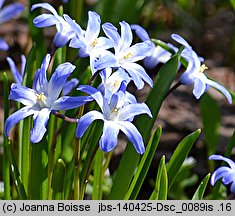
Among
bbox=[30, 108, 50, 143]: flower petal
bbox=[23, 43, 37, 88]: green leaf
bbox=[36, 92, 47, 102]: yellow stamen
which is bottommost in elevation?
bbox=[23, 43, 37, 88]: green leaf

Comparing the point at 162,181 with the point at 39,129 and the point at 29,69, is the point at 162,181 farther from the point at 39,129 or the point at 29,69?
the point at 29,69

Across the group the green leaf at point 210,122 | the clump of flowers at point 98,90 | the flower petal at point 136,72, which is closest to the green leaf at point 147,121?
the clump of flowers at point 98,90

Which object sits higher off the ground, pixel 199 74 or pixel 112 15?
pixel 199 74

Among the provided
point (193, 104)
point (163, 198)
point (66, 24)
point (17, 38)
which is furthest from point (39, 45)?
point (17, 38)

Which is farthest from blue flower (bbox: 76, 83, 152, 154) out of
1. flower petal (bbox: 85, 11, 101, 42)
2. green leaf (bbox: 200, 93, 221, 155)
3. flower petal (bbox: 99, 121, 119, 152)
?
green leaf (bbox: 200, 93, 221, 155)

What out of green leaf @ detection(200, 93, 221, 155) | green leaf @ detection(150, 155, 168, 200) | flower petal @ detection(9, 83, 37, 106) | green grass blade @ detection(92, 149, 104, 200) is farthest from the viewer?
green leaf @ detection(200, 93, 221, 155)

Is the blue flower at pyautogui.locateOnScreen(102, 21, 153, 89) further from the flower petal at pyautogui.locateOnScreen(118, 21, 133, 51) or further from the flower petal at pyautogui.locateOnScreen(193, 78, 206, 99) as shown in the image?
the flower petal at pyautogui.locateOnScreen(193, 78, 206, 99)

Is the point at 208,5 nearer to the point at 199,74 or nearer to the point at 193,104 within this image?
the point at 193,104

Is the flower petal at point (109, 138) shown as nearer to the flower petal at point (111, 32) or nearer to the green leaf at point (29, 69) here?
the flower petal at point (111, 32)
